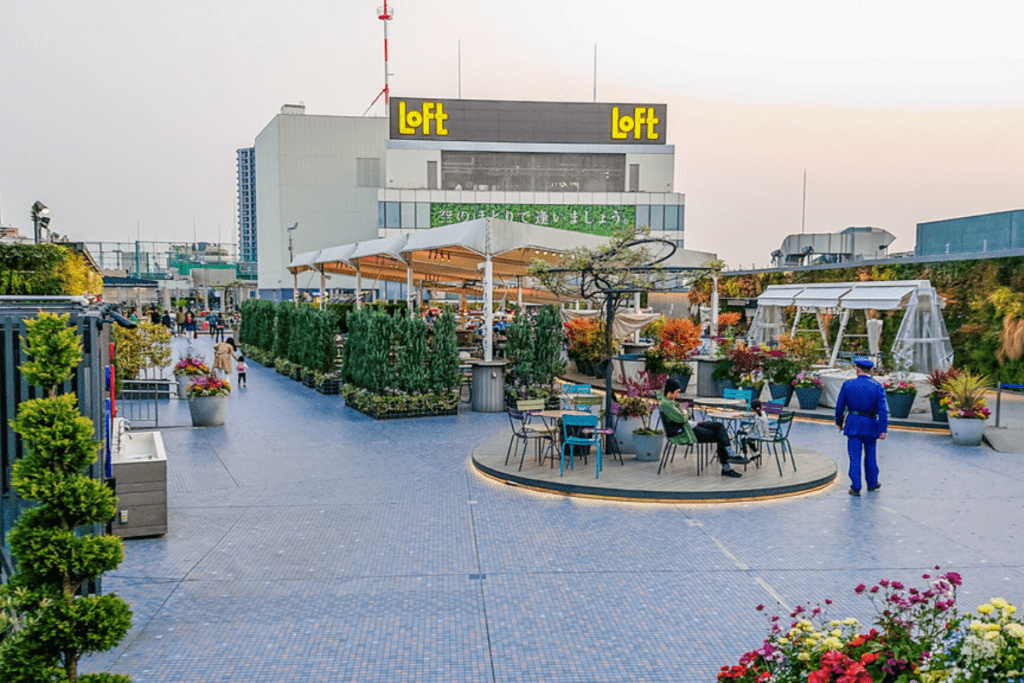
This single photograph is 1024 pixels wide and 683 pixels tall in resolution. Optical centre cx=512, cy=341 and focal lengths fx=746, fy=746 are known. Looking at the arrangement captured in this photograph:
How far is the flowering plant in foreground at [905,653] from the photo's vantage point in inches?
103

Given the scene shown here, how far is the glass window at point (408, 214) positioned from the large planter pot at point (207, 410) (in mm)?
44026

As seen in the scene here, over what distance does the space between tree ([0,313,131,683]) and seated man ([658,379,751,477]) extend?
6.52m

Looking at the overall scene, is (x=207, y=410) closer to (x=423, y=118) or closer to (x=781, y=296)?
(x=781, y=296)

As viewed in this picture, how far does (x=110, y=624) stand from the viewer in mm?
3521

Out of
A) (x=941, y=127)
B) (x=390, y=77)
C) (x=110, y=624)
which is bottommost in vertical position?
(x=110, y=624)

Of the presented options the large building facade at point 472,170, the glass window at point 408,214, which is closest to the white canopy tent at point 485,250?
the glass window at point 408,214

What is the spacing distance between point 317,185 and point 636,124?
93.7ft

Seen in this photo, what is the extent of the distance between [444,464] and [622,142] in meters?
55.3

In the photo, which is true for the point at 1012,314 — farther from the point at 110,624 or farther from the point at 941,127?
the point at 110,624

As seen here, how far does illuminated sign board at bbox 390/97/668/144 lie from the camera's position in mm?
60281

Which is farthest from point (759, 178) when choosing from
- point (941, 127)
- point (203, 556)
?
point (203, 556)

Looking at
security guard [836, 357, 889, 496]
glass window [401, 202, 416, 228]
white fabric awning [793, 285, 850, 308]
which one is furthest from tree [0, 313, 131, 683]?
glass window [401, 202, 416, 228]

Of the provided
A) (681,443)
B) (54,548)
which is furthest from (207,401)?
(54,548)

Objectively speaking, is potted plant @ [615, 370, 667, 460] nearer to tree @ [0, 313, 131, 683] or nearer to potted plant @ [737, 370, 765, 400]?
potted plant @ [737, 370, 765, 400]
